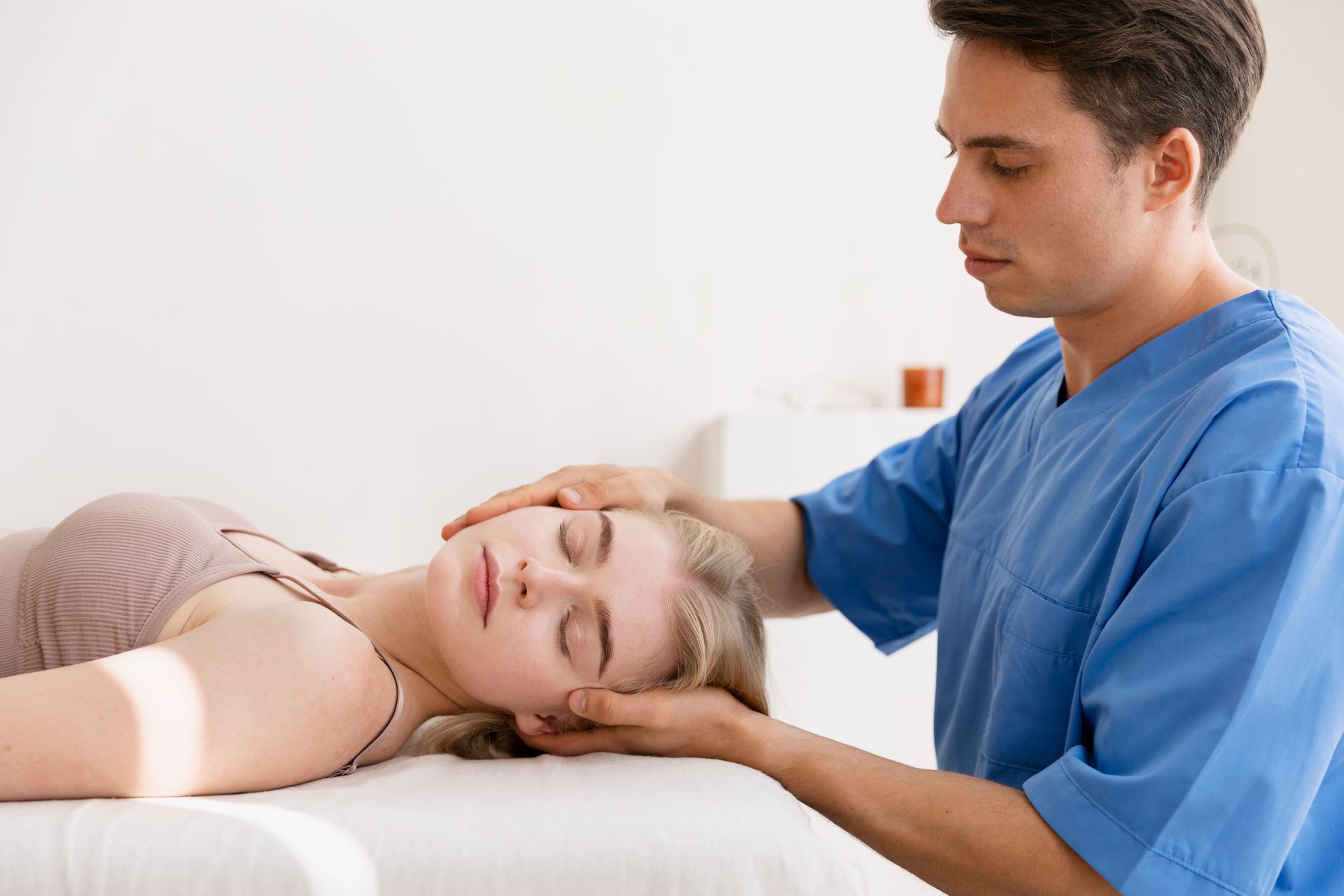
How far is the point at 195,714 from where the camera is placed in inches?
40.2

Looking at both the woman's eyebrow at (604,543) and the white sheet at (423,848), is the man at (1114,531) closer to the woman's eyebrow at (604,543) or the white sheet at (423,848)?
the woman's eyebrow at (604,543)

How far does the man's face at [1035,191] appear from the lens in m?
1.24

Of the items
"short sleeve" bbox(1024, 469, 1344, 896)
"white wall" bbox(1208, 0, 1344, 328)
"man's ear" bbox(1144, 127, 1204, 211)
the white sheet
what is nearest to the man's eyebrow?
"man's ear" bbox(1144, 127, 1204, 211)

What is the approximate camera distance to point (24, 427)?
8.43 ft

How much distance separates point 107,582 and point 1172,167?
1324 millimetres

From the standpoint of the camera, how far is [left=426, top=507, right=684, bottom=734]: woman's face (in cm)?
128

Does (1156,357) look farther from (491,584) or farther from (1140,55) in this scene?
(491,584)

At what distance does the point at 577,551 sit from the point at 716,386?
5.08 ft

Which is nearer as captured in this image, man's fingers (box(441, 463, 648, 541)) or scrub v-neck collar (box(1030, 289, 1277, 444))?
scrub v-neck collar (box(1030, 289, 1277, 444))

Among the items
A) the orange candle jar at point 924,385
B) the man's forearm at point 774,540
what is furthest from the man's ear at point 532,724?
the orange candle jar at point 924,385

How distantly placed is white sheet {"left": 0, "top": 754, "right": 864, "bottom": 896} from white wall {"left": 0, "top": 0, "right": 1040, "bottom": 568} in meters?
1.79

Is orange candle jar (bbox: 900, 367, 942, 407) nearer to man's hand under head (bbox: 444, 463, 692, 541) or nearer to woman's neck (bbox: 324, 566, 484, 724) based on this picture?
man's hand under head (bbox: 444, 463, 692, 541)

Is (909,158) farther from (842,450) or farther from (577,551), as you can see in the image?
(577,551)

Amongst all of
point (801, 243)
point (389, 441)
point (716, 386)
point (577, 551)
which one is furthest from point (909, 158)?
point (577, 551)
